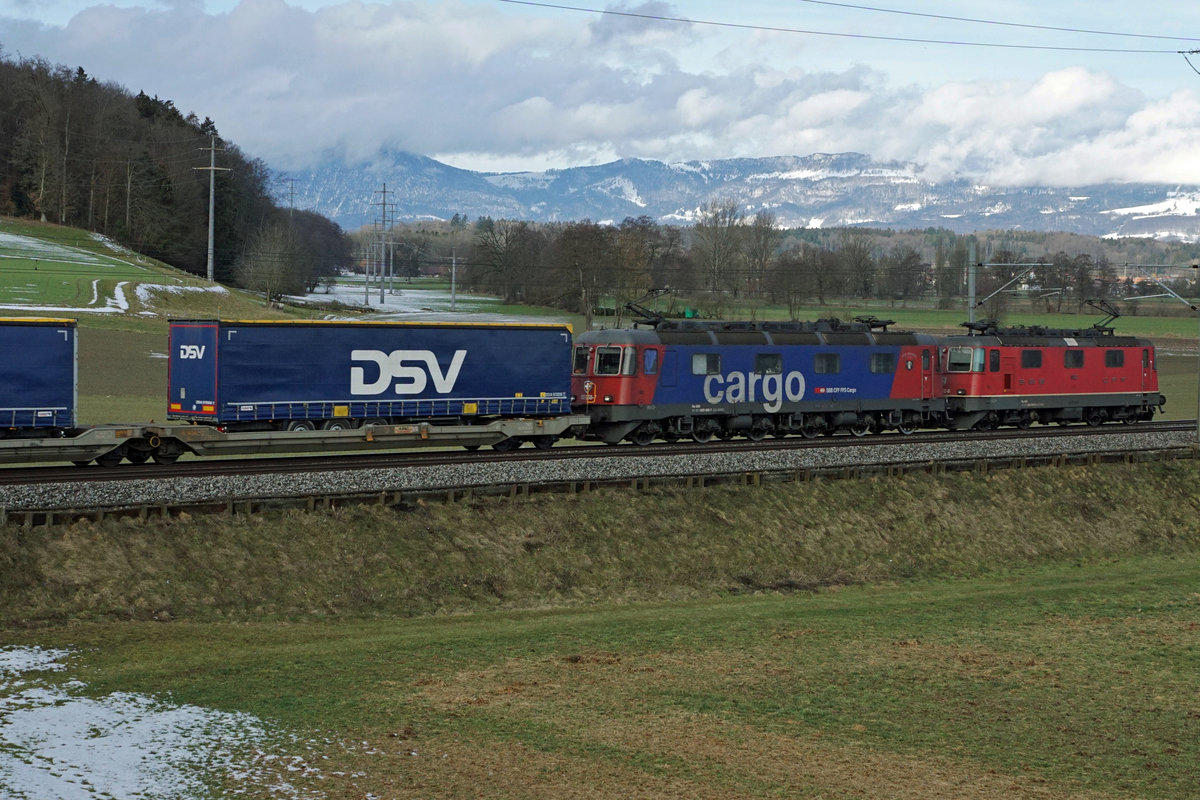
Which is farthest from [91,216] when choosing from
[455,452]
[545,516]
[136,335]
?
[545,516]

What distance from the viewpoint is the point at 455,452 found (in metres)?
37.0

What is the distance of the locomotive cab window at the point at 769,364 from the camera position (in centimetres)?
4106

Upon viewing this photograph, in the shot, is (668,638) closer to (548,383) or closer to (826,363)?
(548,383)

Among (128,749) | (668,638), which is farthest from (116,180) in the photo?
(128,749)

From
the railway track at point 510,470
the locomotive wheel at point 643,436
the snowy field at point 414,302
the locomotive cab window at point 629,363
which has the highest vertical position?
the snowy field at point 414,302

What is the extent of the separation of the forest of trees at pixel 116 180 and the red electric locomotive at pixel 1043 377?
83.1 m

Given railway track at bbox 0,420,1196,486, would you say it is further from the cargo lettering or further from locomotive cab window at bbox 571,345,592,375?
locomotive cab window at bbox 571,345,592,375

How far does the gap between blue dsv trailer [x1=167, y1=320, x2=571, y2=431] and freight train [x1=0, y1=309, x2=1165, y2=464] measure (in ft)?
0.14

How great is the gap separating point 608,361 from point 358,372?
8632 mm

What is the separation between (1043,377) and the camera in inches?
1935

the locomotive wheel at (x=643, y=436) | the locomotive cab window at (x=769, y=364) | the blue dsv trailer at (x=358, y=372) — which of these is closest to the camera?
the blue dsv trailer at (x=358, y=372)

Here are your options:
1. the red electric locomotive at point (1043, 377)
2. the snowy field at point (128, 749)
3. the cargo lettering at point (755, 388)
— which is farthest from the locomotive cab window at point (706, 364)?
the snowy field at point (128, 749)

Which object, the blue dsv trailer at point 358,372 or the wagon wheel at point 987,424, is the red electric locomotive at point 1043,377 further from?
the blue dsv trailer at point 358,372

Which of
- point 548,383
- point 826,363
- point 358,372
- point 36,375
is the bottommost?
point 548,383
